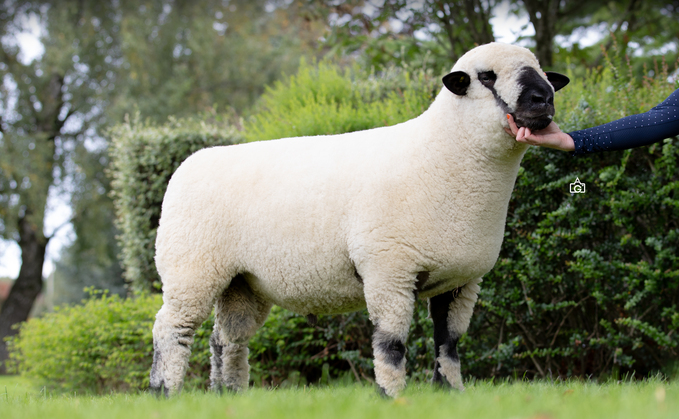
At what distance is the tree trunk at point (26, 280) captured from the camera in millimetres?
12789

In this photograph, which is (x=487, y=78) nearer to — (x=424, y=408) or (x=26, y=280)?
(x=424, y=408)

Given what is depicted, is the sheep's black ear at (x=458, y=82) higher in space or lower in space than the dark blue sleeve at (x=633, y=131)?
higher

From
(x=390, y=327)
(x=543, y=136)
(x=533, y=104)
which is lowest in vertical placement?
(x=390, y=327)

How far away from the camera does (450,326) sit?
3.22 m

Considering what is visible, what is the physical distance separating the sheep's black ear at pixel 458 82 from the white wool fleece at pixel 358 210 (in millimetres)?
47

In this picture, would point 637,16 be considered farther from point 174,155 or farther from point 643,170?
point 174,155

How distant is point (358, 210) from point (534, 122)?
99cm

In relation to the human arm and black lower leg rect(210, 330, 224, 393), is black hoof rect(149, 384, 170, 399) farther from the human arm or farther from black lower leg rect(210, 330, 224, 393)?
the human arm

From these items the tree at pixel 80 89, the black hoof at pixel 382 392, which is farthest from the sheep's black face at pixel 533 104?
the tree at pixel 80 89

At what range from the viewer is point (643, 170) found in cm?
427

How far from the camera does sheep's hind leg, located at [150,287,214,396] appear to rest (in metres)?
3.26

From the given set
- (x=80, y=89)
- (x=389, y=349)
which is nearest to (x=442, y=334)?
(x=389, y=349)

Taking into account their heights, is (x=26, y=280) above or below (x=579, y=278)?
above

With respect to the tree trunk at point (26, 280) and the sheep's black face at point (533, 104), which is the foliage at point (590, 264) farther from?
the tree trunk at point (26, 280)
